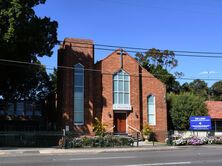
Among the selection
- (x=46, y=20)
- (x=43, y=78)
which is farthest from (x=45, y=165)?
(x=43, y=78)

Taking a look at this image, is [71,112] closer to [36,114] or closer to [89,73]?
[89,73]

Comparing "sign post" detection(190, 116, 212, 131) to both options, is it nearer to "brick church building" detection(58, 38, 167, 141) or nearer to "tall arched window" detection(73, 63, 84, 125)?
"brick church building" detection(58, 38, 167, 141)

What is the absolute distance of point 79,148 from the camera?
29781 millimetres

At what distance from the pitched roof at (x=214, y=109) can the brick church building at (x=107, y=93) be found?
751 cm

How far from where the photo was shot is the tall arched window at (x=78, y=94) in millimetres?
38144

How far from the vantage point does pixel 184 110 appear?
42.3 meters

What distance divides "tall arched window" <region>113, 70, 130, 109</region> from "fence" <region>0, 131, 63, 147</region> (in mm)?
9545

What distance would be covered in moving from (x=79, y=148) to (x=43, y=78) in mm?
21619

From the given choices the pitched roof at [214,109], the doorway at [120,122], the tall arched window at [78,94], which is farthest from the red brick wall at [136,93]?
the pitched roof at [214,109]

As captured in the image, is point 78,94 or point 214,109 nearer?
point 78,94

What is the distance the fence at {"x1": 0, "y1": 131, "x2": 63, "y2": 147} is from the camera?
31328mm

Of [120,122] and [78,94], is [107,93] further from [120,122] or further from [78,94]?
[120,122]

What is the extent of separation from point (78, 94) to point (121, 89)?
4401mm

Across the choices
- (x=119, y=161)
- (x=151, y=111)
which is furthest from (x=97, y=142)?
(x=119, y=161)
